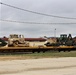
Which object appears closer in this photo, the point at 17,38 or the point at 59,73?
the point at 59,73

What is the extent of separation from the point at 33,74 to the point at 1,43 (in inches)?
1474

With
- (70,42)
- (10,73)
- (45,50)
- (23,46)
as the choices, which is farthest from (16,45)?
(10,73)

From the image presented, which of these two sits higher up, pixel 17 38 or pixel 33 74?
pixel 17 38

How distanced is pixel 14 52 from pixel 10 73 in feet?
86.5

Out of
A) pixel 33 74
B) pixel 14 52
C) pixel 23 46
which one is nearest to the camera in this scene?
pixel 33 74

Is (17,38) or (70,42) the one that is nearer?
(17,38)

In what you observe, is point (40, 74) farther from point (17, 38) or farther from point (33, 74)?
point (17, 38)

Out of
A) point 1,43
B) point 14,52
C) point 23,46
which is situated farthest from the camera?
point 1,43

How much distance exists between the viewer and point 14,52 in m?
45.3

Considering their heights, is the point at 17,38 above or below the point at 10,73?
above

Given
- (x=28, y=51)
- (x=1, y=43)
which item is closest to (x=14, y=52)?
(x=28, y=51)

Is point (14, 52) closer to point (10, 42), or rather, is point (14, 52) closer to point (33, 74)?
point (10, 42)

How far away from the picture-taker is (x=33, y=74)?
18.5m

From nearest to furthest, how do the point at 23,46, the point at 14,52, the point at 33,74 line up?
the point at 33,74, the point at 14,52, the point at 23,46
